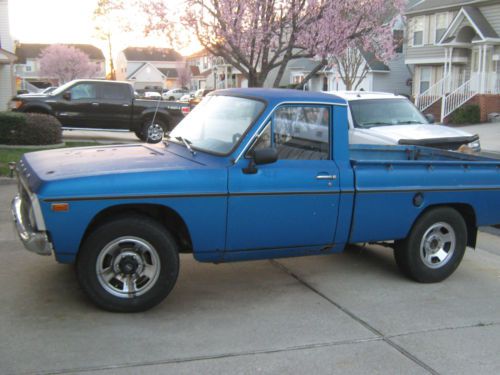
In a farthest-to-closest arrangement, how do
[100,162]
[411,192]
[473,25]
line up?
[473,25] → [411,192] → [100,162]

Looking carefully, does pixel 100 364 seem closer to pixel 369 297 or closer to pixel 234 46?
pixel 369 297

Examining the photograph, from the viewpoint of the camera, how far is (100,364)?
152 inches

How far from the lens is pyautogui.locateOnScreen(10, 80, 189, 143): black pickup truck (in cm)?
1625

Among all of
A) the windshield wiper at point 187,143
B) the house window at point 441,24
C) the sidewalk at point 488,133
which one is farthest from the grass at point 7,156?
the house window at point 441,24

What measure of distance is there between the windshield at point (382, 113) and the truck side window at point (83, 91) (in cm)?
873

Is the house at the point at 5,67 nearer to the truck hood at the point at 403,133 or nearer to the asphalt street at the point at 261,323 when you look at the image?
the truck hood at the point at 403,133

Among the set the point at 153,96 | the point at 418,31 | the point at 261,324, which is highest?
the point at 418,31

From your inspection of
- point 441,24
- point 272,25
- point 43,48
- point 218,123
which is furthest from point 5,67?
point 43,48

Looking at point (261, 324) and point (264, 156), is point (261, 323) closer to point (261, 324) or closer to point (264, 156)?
point (261, 324)

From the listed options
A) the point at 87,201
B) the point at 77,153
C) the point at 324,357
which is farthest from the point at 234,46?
the point at 324,357

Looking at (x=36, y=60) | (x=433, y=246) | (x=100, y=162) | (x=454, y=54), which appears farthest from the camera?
(x=36, y=60)

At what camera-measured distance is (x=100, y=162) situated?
491cm

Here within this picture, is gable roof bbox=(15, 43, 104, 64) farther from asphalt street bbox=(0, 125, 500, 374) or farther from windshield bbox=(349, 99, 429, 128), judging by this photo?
asphalt street bbox=(0, 125, 500, 374)

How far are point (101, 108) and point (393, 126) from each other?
30.6 ft
